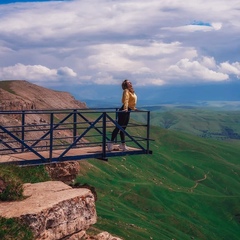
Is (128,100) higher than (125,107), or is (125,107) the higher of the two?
(128,100)

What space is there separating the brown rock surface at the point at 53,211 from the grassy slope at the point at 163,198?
46.1 m

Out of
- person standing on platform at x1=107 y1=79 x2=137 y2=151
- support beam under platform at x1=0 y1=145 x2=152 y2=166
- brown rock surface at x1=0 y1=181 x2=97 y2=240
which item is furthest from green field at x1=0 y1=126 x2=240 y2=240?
→ brown rock surface at x1=0 y1=181 x2=97 y2=240

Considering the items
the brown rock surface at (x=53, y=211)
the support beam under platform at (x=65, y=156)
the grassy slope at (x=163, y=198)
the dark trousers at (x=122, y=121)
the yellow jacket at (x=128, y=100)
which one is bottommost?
the grassy slope at (x=163, y=198)

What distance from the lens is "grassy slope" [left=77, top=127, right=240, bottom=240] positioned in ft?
277

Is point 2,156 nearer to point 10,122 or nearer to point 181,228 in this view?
point 10,122

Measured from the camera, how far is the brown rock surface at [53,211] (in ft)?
48.2

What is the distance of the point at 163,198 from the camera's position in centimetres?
11831

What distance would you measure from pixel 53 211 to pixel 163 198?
105 meters

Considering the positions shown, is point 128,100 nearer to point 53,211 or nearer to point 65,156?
point 65,156

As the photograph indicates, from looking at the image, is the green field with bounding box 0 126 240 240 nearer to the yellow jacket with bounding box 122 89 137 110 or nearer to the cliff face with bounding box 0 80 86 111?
the cliff face with bounding box 0 80 86 111

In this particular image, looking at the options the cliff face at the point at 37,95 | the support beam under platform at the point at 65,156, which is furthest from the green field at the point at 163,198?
the support beam under platform at the point at 65,156

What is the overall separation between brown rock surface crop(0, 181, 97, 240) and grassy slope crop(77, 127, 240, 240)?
46.1m

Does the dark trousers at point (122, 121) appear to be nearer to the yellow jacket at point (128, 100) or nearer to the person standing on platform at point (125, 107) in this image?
the person standing on platform at point (125, 107)

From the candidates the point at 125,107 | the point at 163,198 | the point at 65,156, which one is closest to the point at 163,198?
the point at 163,198
